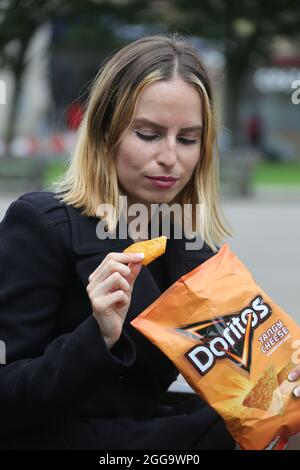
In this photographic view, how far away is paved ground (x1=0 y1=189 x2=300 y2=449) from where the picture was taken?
7.53 m

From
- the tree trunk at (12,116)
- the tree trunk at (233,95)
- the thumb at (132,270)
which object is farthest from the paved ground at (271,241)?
the tree trunk at (233,95)

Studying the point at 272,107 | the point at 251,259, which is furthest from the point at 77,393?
the point at 272,107

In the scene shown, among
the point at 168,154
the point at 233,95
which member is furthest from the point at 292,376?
the point at 233,95

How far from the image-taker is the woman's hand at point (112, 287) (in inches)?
74.7

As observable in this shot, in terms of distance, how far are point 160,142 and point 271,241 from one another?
8.34 meters

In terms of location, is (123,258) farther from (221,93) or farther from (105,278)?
(221,93)

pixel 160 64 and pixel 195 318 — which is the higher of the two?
pixel 160 64

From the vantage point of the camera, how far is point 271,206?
14477mm

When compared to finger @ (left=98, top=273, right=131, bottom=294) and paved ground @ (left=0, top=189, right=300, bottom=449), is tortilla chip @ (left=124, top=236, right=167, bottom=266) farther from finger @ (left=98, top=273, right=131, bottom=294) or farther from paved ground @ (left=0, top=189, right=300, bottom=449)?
paved ground @ (left=0, top=189, right=300, bottom=449)

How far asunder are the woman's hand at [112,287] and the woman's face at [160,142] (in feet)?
1.04

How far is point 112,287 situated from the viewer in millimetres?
1902
